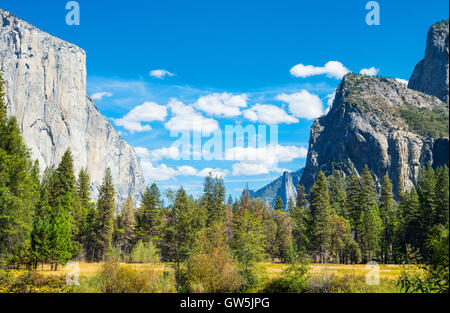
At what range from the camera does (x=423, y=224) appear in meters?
44.2

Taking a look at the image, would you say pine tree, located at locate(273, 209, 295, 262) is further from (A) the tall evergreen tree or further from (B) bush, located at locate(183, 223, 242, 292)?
(B) bush, located at locate(183, 223, 242, 292)

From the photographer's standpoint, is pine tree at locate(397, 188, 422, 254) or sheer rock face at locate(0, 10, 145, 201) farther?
sheer rock face at locate(0, 10, 145, 201)

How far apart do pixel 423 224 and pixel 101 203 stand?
44.4 m

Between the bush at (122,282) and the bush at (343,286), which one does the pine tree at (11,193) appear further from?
the bush at (343,286)

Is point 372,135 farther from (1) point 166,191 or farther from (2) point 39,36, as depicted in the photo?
(2) point 39,36

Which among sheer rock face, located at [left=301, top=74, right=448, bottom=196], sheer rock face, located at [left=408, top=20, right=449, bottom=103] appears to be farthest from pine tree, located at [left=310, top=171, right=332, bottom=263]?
sheer rock face, located at [left=408, top=20, right=449, bottom=103]

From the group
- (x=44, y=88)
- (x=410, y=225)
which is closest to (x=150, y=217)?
(x=410, y=225)

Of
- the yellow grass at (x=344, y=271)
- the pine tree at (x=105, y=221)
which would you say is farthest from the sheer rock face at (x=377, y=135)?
the pine tree at (x=105, y=221)

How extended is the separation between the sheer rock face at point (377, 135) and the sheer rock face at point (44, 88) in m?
132

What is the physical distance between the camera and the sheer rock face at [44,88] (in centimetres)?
14312

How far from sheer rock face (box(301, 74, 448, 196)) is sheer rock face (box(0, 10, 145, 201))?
5184 inches

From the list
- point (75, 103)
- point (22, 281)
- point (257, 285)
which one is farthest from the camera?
point (75, 103)

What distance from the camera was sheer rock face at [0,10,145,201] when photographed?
143 metres
